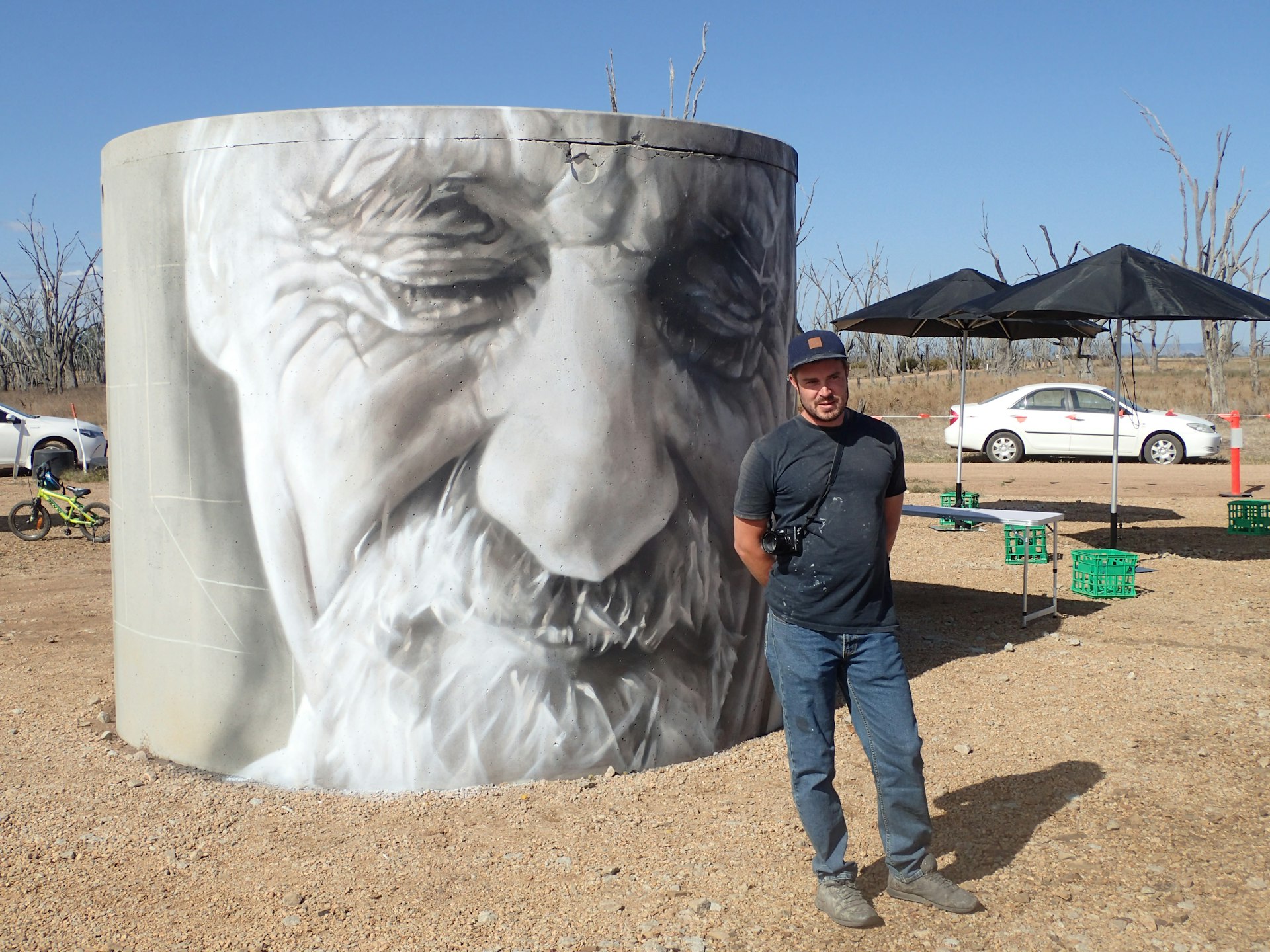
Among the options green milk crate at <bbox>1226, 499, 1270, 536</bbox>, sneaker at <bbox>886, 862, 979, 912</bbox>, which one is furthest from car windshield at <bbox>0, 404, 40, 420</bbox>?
sneaker at <bbox>886, 862, 979, 912</bbox>

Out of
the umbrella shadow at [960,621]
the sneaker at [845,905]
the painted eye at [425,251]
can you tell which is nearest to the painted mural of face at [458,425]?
the painted eye at [425,251]

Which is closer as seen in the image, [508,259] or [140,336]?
[508,259]

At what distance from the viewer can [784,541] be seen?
12.2ft

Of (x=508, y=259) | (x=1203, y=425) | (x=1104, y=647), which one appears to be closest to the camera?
(x=508, y=259)

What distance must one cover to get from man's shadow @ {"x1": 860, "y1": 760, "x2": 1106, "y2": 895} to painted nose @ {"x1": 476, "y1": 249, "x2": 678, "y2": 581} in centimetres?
166

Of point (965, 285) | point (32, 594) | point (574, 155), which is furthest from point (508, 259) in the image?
point (965, 285)

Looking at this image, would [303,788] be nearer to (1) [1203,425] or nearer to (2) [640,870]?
(2) [640,870]

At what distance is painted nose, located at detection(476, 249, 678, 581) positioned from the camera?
15.6 ft

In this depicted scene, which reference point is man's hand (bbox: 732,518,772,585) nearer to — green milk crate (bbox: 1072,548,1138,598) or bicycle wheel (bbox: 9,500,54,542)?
green milk crate (bbox: 1072,548,1138,598)

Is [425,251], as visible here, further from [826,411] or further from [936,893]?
[936,893]

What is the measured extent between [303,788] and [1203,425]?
750 inches

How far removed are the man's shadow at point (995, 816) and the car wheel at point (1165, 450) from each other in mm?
16626

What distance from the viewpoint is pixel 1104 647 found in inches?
290

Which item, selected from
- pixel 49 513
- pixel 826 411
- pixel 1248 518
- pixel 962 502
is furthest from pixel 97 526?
pixel 1248 518
